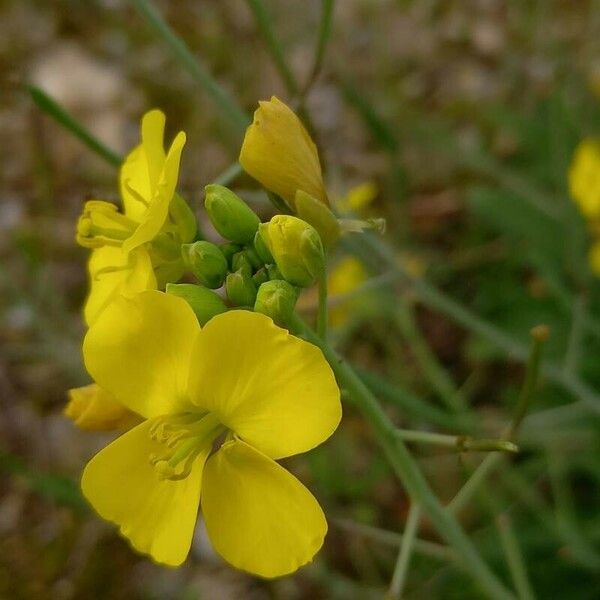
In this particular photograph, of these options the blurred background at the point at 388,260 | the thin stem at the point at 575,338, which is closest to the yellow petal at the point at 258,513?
the blurred background at the point at 388,260

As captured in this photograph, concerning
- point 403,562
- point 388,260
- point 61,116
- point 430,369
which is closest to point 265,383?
point 403,562

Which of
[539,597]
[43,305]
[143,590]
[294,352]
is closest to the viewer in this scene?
[294,352]

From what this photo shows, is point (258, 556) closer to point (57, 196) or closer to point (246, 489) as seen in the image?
point (246, 489)

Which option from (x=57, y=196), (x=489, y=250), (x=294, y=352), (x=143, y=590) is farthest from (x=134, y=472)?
(x=57, y=196)

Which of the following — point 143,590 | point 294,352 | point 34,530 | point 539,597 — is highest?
point 294,352

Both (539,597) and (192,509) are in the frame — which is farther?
(539,597)

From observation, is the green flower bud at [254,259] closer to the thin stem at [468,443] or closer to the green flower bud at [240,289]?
the green flower bud at [240,289]
